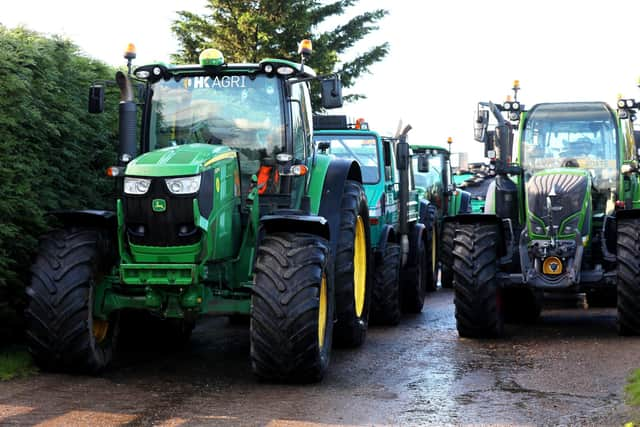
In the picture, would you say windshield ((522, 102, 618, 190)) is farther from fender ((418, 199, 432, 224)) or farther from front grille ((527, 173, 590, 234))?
fender ((418, 199, 432, 224))

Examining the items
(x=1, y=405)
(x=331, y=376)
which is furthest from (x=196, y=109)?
(x=1, y=405)

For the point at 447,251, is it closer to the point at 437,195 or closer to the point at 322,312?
the point at 437,195

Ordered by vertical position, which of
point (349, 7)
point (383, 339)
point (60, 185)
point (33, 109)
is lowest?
point (383, 339)

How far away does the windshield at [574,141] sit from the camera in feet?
40.6

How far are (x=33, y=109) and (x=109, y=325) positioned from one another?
196 centimetres

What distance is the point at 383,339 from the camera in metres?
11.4

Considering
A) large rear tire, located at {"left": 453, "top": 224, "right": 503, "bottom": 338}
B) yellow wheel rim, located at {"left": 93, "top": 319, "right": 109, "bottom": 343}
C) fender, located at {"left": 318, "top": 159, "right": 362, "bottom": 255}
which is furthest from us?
large rear tire, located at {"left": 453, "top": 224, "right": 503, "bottom": 338}

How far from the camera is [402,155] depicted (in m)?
13.6

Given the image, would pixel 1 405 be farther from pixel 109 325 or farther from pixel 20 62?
pixel 20 62

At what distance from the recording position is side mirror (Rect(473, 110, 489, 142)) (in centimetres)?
1126

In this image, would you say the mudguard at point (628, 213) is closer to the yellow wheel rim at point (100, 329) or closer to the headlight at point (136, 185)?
the headlight at point (136, 185)

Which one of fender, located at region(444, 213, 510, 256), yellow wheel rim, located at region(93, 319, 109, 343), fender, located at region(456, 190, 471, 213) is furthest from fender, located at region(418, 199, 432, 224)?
yellow wheel rim, located at region(93, 319, 109, 343)

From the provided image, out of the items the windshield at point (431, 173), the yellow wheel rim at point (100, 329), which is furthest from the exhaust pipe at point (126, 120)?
the windshield at point (431, 173)

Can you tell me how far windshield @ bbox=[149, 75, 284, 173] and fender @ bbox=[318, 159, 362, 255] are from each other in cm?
77
